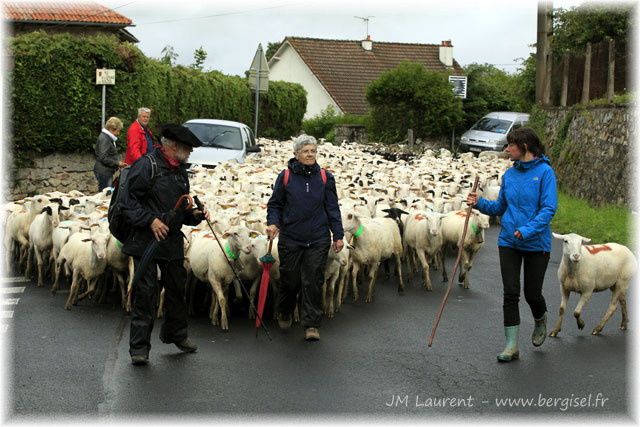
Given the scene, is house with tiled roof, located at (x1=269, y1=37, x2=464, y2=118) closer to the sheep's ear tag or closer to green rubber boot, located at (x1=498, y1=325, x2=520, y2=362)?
the sheep's ear tag

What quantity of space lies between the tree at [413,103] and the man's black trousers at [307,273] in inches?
1166

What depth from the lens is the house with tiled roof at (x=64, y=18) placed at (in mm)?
33156

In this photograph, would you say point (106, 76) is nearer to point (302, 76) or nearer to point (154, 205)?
point (154, 205)

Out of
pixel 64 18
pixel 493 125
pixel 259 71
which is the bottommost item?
pixel 493 125

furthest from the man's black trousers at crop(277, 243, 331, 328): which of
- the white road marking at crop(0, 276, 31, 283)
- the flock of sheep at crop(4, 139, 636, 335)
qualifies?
the white road marking at crop(0, 276, 31, 283)

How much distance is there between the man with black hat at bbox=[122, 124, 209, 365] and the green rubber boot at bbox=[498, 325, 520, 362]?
281cm

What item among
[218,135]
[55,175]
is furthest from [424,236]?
[55,175]

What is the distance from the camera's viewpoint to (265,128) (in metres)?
38.9

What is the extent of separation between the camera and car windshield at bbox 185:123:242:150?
74.3ft

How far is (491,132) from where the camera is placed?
3838 centimetres

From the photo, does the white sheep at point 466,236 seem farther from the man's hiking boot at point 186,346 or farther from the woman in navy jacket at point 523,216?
the man's hiking boot at point 186,346

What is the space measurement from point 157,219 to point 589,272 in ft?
13.9

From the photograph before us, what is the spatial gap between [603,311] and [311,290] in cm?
352

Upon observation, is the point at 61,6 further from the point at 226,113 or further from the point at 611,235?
the point at 611,235
